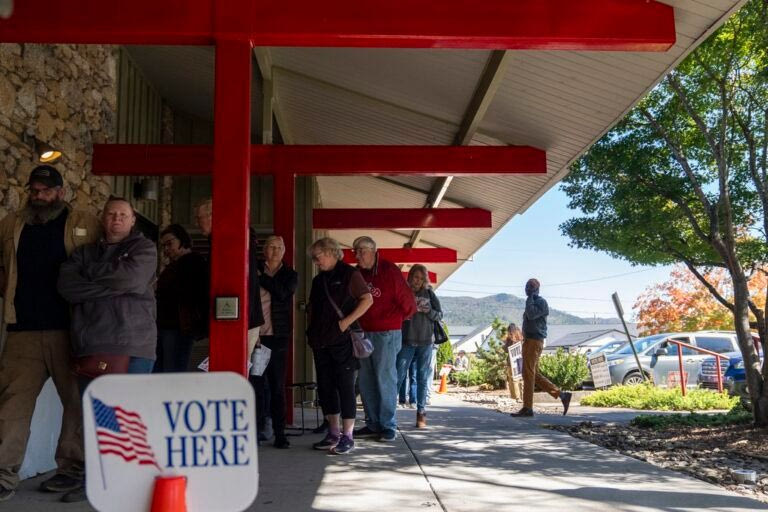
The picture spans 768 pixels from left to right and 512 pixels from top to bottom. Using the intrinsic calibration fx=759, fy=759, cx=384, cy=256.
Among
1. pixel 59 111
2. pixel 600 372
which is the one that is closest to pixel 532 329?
pixel 600 372

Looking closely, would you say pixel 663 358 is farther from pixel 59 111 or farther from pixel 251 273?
pixel 59 111

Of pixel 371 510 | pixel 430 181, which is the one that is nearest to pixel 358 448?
pixel 371 510

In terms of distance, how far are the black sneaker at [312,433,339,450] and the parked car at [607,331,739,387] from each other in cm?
1136

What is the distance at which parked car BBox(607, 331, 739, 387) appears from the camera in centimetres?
1603

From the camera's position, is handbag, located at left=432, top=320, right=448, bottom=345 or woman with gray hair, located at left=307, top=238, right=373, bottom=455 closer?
woman with gray hair, located at left=307, top=238, right=373, bottom=455

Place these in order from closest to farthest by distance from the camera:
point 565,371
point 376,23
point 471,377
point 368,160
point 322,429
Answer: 1. point 376,23
2. point 322,429
3. point 368,160
4. point 565,371
5. point 471,377

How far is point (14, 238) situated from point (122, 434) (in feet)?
7.64

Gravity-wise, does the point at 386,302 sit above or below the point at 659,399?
above

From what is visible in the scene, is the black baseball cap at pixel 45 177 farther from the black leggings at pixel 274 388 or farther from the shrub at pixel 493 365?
the shrub at pixel 493 365

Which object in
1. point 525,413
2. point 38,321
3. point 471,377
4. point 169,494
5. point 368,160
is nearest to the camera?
point 169,494

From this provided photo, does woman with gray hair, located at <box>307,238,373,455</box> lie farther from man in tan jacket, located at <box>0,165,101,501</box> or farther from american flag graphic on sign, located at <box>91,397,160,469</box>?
american flag graphic on sign, located at <box>91,397,160,469</box>

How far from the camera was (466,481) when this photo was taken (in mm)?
4324

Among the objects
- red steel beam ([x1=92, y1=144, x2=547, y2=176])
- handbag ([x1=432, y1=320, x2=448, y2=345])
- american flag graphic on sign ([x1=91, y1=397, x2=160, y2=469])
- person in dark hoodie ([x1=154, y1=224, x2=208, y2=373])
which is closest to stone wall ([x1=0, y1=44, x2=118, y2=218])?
red steel beam ([x1=92, y1=144, x2=547, y2=176])

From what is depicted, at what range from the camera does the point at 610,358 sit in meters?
17.4
